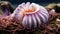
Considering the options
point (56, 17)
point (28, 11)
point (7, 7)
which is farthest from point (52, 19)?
point (7, 7)

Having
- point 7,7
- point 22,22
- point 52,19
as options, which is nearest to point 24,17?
point 22,22

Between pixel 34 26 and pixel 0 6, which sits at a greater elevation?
pixel 0 6

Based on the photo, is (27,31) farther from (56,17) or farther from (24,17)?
(56,17)

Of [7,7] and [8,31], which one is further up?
[7,7]

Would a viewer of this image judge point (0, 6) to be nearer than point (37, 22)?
No

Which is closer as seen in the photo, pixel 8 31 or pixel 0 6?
pixel 8 31

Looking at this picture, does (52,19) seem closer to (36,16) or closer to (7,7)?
(36,16)
